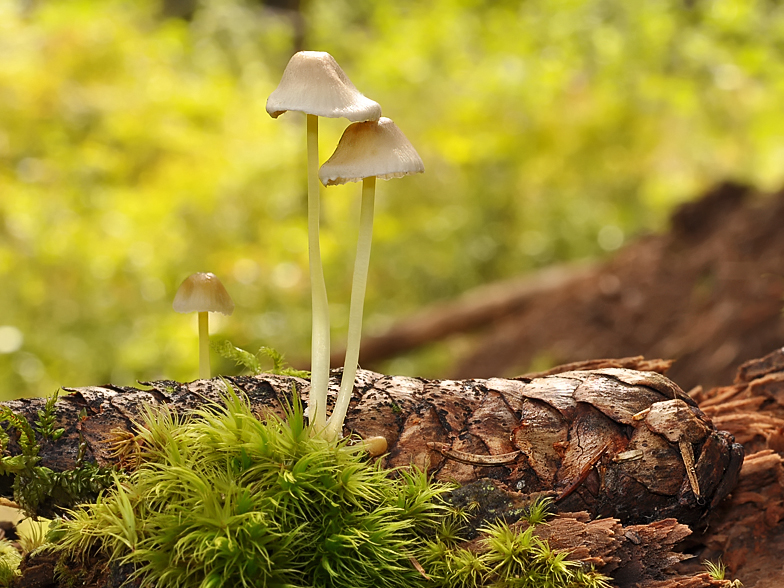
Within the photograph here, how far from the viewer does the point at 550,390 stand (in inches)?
75.1

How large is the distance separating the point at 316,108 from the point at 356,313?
1.80 ft

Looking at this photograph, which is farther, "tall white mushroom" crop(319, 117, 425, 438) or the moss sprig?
the moss sprig

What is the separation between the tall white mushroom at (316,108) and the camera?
148 cm

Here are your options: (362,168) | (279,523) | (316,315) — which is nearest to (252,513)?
(279,523)

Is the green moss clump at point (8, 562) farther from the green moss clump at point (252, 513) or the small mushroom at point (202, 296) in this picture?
the small mushroom at point (202, 296)

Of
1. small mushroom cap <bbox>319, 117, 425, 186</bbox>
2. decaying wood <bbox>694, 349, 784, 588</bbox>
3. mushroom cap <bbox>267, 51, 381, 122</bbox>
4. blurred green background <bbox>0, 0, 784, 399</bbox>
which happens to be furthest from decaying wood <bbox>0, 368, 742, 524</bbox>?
blurred green background <bbox>0, 0, 784, 399</bbox>

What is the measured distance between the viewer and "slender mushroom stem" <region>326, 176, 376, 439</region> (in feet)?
5.52

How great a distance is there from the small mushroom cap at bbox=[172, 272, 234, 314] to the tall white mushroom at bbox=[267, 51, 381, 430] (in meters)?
0.31

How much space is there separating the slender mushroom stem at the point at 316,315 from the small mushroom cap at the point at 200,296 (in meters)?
0.31

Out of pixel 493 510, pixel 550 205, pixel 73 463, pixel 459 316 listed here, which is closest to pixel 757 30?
pixel 550 205

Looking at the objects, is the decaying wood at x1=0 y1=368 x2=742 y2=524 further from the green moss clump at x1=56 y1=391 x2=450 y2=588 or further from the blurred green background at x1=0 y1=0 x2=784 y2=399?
the blurred green background at x1=0 y1=0 x2=784 y2=399

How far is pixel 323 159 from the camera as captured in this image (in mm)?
7668

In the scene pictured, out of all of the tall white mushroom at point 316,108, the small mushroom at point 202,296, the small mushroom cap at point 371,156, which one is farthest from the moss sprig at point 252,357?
the small mushroom cap at point 371,156

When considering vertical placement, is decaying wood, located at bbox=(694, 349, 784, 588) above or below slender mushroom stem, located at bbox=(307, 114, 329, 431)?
below
